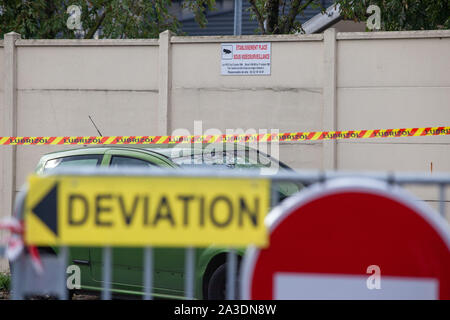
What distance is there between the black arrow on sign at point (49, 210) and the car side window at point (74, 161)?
167 inches

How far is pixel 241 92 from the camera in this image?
10219mm

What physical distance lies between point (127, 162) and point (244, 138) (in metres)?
3.03

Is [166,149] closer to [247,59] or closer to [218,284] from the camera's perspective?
[218,284]

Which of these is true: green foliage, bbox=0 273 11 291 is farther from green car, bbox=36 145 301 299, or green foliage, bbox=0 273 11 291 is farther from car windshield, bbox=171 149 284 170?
car windshield, bbox=171 149 284 170

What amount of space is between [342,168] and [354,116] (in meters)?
0.72

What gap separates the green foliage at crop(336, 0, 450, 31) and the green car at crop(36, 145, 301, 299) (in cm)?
544

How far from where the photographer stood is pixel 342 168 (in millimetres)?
9953

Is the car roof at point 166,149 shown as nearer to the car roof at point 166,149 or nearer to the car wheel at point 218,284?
the car roof at point 166,149

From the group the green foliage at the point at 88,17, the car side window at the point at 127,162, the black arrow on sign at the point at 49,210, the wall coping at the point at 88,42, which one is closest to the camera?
the black arrow on sign at the point at 49,210

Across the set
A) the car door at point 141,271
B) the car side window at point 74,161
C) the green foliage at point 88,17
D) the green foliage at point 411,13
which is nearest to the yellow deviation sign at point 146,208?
the car door at point 141,271

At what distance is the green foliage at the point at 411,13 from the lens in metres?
12.3

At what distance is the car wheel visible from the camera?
6.35 m
